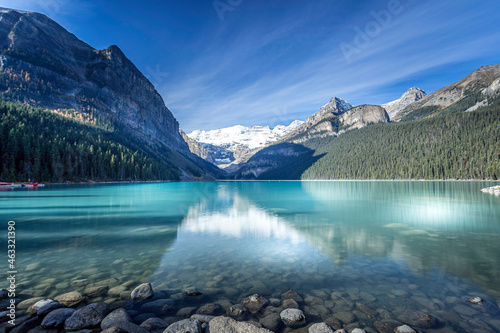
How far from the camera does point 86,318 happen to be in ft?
21.5

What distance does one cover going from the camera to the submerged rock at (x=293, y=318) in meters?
6.79

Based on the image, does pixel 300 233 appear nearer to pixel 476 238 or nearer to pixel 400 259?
pixel 400 259

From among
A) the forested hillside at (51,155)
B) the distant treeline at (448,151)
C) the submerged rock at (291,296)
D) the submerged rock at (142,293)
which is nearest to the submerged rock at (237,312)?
the submerged rock at (291,296)

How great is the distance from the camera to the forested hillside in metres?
82.8

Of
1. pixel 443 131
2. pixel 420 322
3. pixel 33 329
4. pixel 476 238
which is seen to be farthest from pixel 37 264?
pixel 443 131

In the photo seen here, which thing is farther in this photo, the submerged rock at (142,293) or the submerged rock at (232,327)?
the submerged rock at (142,293)

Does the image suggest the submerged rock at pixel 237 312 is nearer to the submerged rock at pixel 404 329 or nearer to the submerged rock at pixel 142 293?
the submerged rock at pixel 142 293

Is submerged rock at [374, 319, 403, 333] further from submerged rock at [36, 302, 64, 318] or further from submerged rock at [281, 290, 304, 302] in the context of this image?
submerged rock at [36, 302, 64, 318]

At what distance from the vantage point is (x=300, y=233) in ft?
63.7

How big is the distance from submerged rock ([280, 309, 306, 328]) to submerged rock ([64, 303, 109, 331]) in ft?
17.4

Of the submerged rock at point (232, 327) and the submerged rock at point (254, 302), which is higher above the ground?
the submerged rock at point (232, 327)

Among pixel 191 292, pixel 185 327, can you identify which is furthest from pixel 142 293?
pixel 185 327

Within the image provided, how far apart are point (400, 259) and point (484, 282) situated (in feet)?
11.5

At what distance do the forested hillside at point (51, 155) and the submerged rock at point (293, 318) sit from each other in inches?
4298
